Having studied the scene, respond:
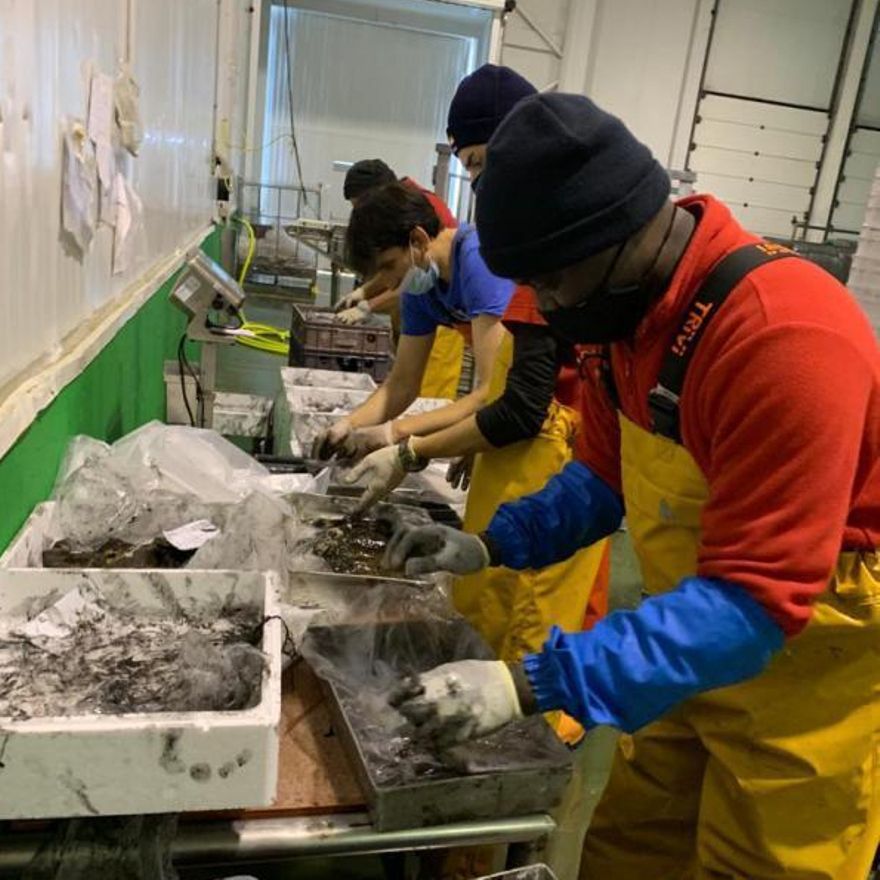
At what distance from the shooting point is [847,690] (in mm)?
1105

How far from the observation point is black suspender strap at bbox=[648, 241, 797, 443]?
3.26 feet

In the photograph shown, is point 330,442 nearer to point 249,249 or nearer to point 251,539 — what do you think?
point 251,539

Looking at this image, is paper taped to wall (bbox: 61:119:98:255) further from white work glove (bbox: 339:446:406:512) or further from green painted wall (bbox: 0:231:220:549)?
white work glove (bbox: 339:446:406:512)

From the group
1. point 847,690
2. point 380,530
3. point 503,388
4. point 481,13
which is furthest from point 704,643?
point 481,13

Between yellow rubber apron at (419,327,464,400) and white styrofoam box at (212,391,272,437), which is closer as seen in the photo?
white styrofoam box at (212,391,272,437)

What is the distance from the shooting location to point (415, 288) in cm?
217

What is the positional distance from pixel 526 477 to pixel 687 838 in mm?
813

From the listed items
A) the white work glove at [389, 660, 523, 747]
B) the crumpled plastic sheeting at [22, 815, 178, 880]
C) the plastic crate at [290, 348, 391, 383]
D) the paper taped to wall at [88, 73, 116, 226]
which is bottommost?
the plastic crate at [290, 348, 391, 383]

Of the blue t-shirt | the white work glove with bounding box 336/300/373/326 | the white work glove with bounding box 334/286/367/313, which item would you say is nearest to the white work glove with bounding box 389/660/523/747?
the blue t-shirt

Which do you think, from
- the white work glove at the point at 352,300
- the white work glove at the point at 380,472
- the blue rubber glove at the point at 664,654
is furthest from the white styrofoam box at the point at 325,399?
the blue rubber glove at the point at 664,654

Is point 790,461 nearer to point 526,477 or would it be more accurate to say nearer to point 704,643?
point 704,643

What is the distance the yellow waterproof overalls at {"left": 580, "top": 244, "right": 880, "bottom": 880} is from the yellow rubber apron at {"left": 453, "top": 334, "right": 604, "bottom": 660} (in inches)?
25.9

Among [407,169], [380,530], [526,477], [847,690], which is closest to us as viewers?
[847,690]

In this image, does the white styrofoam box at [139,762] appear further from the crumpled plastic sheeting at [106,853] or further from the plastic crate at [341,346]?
the plastic crate at [341,346]
